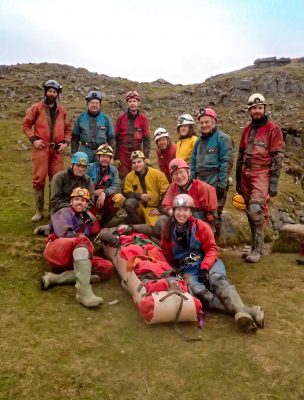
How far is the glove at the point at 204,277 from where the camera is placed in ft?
25.6

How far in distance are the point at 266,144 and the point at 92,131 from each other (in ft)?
16.4

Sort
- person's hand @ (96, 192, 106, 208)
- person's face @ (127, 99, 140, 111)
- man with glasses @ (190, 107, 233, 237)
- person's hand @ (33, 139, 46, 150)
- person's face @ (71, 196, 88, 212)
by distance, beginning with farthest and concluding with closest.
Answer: person's face @ (127, 99, 140, 111), person's hand @ (33, 139, 46, 150), person's hand @ (96, 192, 106, 208), man with glasses @ (190, 107, 233, 237), person's face @ (71, 196, 88, 212)

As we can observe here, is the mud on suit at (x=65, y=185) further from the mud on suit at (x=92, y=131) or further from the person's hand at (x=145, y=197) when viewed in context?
the mud on suit at (x=92, y=131)

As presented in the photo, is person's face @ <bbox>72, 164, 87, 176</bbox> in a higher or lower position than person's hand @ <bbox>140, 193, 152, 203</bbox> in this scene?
higher

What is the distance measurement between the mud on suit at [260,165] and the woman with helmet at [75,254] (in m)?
4.03

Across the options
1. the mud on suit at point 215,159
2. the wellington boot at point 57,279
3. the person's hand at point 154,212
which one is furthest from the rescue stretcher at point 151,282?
the mud on suit at point 215,159

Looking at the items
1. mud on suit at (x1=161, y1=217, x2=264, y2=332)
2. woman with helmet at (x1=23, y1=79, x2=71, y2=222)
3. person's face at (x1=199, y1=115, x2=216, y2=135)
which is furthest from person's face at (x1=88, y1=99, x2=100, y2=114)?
mud on suit at (x1=161, y1=217, x2=264, y2=332)

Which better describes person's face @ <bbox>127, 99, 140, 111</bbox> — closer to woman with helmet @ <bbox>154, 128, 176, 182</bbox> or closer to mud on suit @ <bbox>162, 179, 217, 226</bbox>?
woman with helmet @ <bbox>154, 128, 176, 182</bbox>

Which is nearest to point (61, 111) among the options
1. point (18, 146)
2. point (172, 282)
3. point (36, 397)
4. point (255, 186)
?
point (255, 186)

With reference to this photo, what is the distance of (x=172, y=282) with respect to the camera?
7078 mm

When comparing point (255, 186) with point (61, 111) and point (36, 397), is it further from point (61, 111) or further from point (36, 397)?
point (36, 397)

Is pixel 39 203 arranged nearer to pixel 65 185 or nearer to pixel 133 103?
pixel 65 185

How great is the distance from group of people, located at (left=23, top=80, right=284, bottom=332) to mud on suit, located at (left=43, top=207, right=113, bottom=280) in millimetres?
21

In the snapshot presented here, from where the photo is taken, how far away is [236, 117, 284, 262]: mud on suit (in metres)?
10.0
